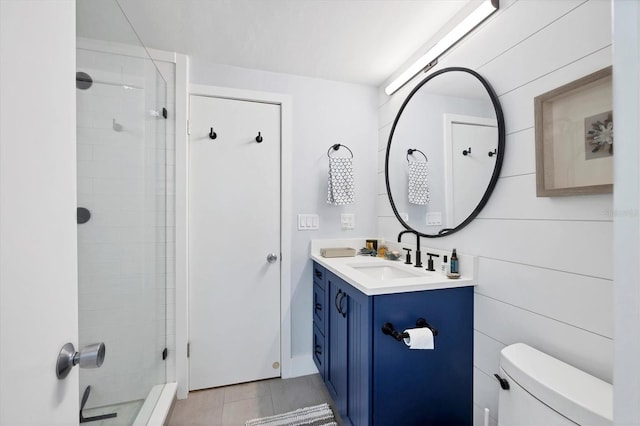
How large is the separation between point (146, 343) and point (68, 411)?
106 cm

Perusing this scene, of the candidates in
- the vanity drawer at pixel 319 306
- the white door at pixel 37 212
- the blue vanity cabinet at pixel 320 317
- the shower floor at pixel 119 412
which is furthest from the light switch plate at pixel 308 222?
the white door at pixel 37 212

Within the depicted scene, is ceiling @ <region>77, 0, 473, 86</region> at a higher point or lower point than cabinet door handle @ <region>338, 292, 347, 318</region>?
higher

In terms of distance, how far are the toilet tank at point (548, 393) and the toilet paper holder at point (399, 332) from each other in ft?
0.99

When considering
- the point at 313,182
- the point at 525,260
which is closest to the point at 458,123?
the point at 525,260

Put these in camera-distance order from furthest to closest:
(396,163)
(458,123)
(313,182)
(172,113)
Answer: (313,182) → (396,163) → (172,113) → (458,123)

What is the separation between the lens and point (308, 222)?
2055 millimetres

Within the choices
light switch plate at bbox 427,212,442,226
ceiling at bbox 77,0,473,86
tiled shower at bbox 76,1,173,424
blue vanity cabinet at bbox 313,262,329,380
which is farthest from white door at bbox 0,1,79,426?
light switch plate at bbox 427,212,442,226

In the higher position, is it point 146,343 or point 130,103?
point 130,103

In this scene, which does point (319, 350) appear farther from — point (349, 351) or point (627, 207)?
point (627, 207)

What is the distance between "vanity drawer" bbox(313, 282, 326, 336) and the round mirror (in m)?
0.77

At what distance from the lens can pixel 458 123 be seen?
1.43 m

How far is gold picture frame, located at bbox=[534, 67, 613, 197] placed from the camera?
83cm

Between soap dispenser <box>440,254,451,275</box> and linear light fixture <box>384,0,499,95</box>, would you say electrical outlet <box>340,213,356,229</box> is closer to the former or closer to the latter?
soap dispenser <box>440,254,451,275</box>

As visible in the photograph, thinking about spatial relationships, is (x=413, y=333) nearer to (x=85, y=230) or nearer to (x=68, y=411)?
(x=68, y=411)
